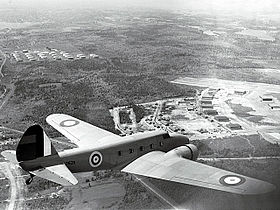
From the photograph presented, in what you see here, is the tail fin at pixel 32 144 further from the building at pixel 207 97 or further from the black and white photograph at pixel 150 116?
the building at pixel 207 97

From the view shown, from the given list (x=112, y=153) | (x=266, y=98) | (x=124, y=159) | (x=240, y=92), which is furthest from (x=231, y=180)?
(x=240, y=92)

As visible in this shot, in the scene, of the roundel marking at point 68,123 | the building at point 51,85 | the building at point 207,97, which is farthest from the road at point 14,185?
the building at point 207,97

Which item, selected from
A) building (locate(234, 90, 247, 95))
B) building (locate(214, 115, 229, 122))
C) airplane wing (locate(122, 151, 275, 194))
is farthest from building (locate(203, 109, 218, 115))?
airplane wing (locate(122, 151, 275, 194))

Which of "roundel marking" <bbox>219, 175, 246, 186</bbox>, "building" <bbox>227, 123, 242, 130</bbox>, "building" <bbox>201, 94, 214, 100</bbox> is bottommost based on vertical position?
"building" <bbox>227, 123, 242, 130</bbox>

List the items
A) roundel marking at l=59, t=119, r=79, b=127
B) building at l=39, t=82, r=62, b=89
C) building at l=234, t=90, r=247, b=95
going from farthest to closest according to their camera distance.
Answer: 1. building at l=39, t=82, r=62, b=89
2. building at l=234, t=90, r=247, b=95
3. roundel marking at l=59, t=119, r=79, b=127

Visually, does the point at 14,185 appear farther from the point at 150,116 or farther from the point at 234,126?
the point at 234,126

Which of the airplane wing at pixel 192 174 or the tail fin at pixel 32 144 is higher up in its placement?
the tail fin at pixel 32 144

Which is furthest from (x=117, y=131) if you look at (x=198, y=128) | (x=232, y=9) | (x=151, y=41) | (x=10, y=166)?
(x=151, y=41)

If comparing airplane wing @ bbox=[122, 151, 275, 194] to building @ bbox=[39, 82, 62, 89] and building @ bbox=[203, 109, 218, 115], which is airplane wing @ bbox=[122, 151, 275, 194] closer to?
building @ bbox=[203, 109, 218, 115]
